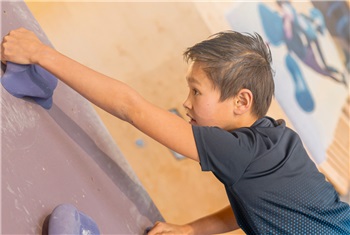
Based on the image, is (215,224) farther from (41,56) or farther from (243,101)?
(41,56)

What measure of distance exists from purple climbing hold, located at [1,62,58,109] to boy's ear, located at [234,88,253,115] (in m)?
0.30

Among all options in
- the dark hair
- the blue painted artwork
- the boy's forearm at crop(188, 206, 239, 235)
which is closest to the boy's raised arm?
the dark hair

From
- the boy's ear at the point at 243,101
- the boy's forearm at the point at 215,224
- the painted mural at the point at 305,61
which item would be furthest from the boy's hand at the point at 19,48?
the painted mural at the point at 305,61

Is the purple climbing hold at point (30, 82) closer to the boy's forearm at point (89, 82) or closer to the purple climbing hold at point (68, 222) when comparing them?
the boy's forearm at point (89, 82)

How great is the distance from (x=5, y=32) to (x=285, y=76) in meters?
1.21

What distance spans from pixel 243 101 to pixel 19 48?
1.20 feet

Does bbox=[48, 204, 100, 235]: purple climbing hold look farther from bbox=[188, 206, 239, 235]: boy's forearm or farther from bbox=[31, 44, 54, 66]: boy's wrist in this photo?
bbox=[188, 206, 239, 235]: boy's forearm

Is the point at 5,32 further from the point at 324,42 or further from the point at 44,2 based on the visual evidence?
the point at 324,42

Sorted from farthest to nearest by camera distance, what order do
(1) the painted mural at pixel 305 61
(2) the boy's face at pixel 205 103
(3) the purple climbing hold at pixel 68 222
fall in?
(1) the painted mural at pixel 305 61, (2) the boy's face at pixel 205 103, (3) the purple climbing hold at pixel 68 222

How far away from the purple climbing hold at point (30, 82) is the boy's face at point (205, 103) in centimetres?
22

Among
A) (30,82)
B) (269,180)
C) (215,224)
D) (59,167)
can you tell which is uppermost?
(30,82)

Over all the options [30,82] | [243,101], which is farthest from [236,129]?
[30,82]

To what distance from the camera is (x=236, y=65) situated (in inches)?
30.5

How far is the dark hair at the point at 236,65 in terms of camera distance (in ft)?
2.51
